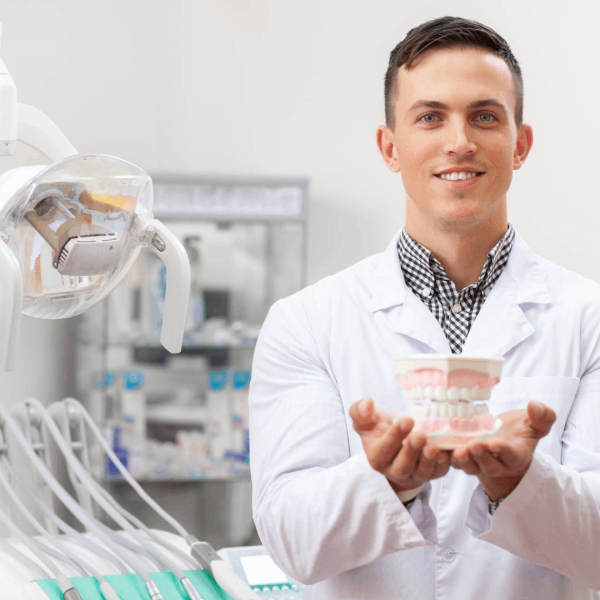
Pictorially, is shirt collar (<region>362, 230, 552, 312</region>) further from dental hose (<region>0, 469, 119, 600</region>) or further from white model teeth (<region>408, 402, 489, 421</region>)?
dental hose (<region>0, 469, 119, 600</region>)

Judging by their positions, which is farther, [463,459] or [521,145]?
[521,145]

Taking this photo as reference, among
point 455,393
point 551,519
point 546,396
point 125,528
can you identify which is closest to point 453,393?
point 455,393

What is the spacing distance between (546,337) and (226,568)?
703 mm

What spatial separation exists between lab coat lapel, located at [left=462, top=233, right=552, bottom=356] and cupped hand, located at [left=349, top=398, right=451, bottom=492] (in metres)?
0.35

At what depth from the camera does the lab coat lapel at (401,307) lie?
1312 mm

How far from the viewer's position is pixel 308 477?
1.14 meters

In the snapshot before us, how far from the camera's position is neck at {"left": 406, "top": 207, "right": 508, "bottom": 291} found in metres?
1.34

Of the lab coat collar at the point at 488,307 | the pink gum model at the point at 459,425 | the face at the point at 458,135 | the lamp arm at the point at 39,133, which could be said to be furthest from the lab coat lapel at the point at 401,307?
the lamp arm at the point at 39,133

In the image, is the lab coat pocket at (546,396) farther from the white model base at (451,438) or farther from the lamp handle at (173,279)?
the lamp handle at (173,279)

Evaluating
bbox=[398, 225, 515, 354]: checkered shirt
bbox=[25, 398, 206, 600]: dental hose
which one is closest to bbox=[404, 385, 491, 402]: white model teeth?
bbox=[398, 225, 515, 354]: checkered shirt

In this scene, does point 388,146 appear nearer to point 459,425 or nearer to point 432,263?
point 432,263

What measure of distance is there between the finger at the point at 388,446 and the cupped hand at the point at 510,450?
6cm

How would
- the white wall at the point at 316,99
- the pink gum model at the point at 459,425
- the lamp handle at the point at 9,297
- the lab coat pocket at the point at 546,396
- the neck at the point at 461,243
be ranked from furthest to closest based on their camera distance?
the white wall at the point at 316,99 → the neck at the point at 461,243 → the lab coat pocket at the point at 546,396 → the pink gum model at the point at 459,425 → the lamp handle at the point at 9,297

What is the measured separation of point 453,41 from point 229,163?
9.82 ft
